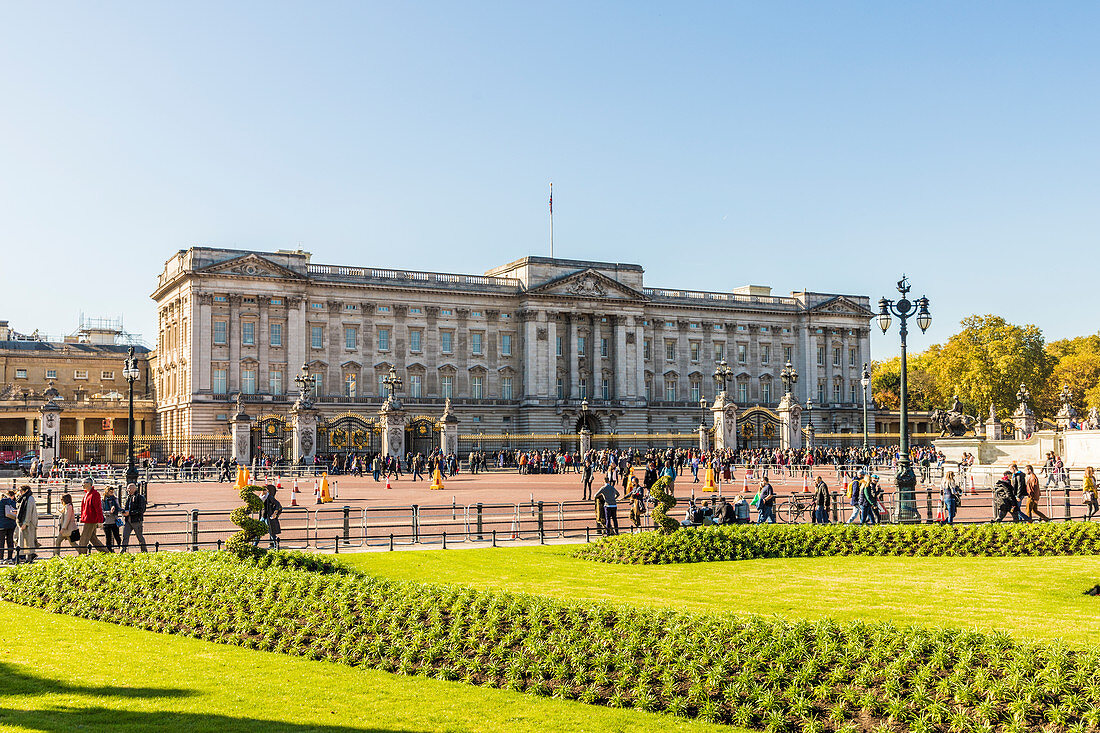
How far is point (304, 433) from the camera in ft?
184

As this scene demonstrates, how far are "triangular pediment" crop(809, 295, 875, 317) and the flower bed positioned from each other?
79164mm

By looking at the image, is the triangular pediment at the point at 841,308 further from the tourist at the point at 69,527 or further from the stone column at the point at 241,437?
the tourist at the point at 69,527

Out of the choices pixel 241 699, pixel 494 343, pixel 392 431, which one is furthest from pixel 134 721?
pixel 494 343

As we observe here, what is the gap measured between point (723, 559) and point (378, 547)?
6960 millimetres

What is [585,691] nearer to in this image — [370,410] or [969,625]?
[969,625]

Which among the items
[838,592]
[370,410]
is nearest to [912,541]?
[838,592]

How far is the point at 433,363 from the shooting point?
8350 centimetres

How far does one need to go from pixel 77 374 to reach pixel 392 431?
1919 inches

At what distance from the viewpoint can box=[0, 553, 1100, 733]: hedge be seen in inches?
343

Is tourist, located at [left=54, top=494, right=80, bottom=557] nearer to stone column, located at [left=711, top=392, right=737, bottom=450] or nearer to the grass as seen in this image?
the grass

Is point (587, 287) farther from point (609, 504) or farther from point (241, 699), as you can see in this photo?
point (241, 699)

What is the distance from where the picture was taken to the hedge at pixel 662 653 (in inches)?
343

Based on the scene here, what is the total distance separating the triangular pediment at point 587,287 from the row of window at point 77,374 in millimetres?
38988

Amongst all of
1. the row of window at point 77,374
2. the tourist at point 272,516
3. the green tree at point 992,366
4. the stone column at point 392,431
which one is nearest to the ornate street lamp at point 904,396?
the tourist at point 272,516
